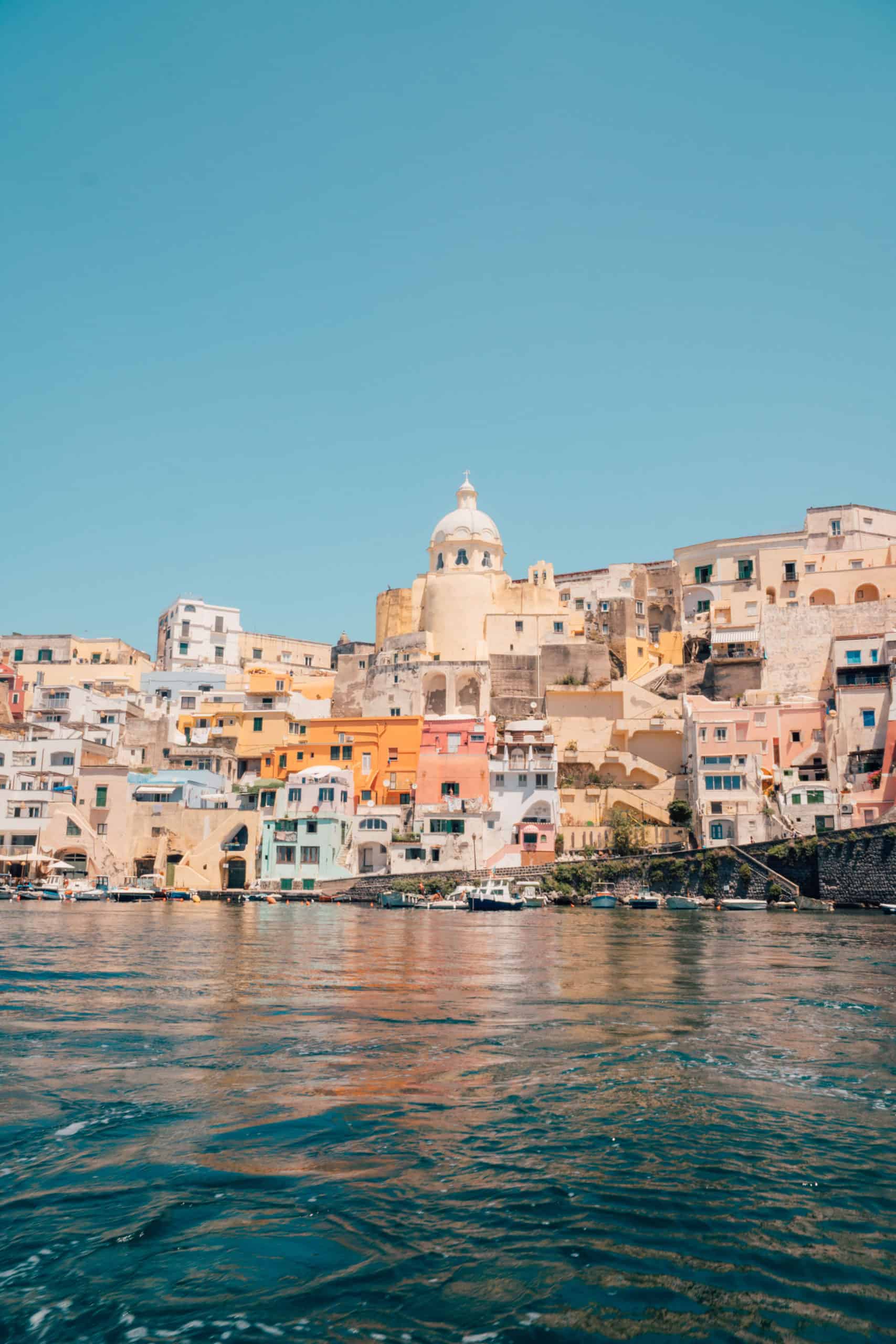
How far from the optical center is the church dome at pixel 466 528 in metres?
81.5

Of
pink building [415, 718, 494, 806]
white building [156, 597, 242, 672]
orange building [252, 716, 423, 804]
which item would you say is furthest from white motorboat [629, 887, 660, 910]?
white building [156, 597, 242, 672]

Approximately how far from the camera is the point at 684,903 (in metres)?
52.3

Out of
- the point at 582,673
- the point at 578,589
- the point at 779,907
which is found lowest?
the point at 779,907

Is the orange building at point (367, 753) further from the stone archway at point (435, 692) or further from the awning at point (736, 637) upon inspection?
the awning at point (736, 637)

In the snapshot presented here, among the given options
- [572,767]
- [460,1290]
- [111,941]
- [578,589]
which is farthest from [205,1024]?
[578,589]

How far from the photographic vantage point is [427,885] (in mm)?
57188

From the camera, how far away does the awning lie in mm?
69488

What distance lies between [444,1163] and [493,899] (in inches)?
1716

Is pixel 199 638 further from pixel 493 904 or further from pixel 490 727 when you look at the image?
pixel 493 904

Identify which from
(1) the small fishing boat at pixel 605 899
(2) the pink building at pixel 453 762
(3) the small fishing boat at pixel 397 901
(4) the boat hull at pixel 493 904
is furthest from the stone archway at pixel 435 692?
(4) the boat hull at pixel 493 904

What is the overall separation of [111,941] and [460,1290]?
26.3 m

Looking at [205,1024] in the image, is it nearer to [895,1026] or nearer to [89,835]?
[895,1026]

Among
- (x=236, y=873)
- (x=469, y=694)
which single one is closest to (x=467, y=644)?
(x=469, y=694)

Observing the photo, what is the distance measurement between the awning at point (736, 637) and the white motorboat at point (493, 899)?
2487cm
